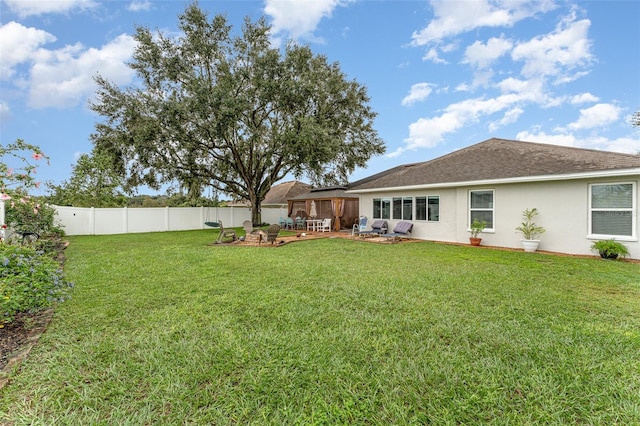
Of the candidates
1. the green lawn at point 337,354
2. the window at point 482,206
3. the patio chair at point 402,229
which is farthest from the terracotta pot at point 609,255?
the patio chair at point 402,229

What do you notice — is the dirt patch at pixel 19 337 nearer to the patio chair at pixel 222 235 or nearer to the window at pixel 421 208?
the patio chair at pixel 222 235

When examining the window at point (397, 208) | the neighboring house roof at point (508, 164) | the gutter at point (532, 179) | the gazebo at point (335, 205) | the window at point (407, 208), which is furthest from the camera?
the gazebo at point (335, 205)

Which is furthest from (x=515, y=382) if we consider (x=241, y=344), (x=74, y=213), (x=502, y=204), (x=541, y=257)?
(x=74, y=213)

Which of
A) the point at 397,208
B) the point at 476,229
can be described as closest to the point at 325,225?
the point at 397,208

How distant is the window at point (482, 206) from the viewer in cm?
1138

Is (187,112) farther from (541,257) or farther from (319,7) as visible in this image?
(541,257)

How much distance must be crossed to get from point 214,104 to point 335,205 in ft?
30.6

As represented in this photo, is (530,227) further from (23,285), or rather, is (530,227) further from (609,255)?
(23,285)

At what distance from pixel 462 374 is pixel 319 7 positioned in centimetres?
1549

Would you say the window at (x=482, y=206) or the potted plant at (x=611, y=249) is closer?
the potted plant at (x=611, y=249)

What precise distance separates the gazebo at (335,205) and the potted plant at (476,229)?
26.0 ft

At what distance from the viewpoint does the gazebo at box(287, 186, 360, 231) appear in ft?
61.4

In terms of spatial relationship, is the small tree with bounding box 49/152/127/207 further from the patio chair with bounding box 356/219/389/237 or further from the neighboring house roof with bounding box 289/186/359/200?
the patio chair with bounding box 356/219/389/237

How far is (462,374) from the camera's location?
262 cm
